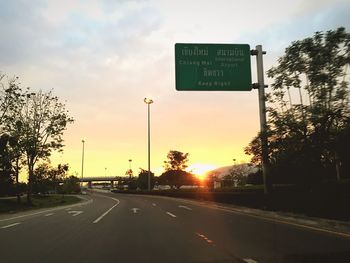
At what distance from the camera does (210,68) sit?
2250 centimetres

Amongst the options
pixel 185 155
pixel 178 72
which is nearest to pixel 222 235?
pixel 178 72

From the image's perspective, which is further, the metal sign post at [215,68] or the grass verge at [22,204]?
the grass verge at [22,204]

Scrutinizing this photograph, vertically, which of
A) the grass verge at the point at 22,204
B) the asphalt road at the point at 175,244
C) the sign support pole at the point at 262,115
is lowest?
the asphalt road at the point at 175,244

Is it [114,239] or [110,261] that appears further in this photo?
[114,239]

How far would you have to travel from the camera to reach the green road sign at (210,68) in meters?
22.2

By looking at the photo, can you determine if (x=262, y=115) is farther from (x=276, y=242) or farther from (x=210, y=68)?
(x=276, y=242)

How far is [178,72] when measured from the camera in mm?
→ 22156

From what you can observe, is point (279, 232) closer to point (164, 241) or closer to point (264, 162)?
point (164, 241)

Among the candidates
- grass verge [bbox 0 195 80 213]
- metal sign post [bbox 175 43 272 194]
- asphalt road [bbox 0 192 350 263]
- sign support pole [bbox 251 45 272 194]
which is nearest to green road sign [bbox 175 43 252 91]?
metal sign post [bbox 175 43 272 194]

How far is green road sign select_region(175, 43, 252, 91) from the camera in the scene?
22.2 m

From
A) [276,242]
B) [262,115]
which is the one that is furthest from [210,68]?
[276,242]

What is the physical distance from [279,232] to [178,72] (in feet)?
33.7

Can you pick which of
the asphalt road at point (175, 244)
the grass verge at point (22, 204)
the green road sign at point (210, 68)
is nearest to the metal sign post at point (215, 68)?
the green road sign at point (210, 68)

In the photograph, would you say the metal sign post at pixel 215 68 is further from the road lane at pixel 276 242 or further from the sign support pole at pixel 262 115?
the road lane at pixel 276 242
